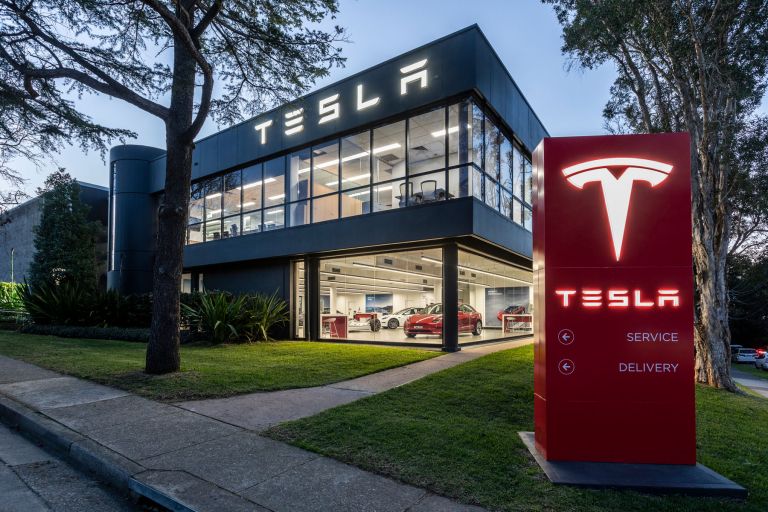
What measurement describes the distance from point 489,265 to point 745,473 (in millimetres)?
11380

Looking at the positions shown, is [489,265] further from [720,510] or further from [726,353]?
[720,510]

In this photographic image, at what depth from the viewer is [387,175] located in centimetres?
1364

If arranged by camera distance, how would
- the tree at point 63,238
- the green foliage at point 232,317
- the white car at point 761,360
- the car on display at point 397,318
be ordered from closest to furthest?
the green foliage at point 232,317 < the car on display at point 397,318 < the tree at point 63,238 < the white car at point 761,360

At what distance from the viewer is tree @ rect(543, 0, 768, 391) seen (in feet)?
31.0

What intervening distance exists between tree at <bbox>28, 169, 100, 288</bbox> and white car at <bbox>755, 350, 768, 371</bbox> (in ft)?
157

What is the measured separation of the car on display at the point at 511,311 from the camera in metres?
16.6

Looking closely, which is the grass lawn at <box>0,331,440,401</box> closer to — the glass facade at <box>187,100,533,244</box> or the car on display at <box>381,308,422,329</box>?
the car on display at <box>381,308,422,329</box>

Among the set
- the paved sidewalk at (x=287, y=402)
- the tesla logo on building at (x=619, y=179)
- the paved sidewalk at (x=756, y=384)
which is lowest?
the paved sidewalk at (x=756, y=384)

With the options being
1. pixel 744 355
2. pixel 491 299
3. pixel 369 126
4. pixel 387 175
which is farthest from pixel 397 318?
pixel 744 355

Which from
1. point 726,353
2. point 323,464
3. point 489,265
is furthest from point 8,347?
point 726,353

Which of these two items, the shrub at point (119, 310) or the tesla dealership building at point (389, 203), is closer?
the tesla dealership building at point (389, 203)

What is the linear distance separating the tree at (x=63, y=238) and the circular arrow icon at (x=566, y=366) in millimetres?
25150

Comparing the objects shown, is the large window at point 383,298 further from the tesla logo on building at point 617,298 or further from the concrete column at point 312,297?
the tesla logo on building at point 617,298

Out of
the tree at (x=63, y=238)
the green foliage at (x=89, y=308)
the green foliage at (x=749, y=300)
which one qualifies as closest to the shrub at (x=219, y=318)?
the green foliage at (x=89, y=308)
